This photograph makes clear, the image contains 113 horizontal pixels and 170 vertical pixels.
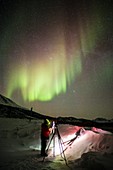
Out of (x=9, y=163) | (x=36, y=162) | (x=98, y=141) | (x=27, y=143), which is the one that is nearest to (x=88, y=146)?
(x=98, y=141)

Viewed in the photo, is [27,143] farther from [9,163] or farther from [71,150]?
[9,163]

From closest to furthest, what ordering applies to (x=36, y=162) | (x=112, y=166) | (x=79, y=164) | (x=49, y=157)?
1. (x=112, y=166)
2. (x=79, y=164)
3. (x=36, y=162)
4. (x=49, y=157)

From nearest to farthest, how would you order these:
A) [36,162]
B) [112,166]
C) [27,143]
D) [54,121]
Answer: [112,166] → [36,162] → [54,121] → [27,143]

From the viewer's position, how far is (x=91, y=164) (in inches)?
427

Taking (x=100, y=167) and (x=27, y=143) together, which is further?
(x=27, y=143)

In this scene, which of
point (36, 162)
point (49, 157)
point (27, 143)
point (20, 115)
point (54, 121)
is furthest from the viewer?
point (20, 115)

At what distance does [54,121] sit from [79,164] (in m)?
4.39

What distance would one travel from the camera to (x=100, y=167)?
408 inches

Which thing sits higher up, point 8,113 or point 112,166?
point 8,113

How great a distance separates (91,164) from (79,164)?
112 centimetres

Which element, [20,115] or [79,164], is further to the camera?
[20,115]

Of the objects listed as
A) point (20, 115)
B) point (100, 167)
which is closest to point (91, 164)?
point (100, 167)

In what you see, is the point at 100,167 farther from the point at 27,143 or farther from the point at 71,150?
the point at 27,143

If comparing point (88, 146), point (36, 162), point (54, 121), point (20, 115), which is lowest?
point (36, 162)
